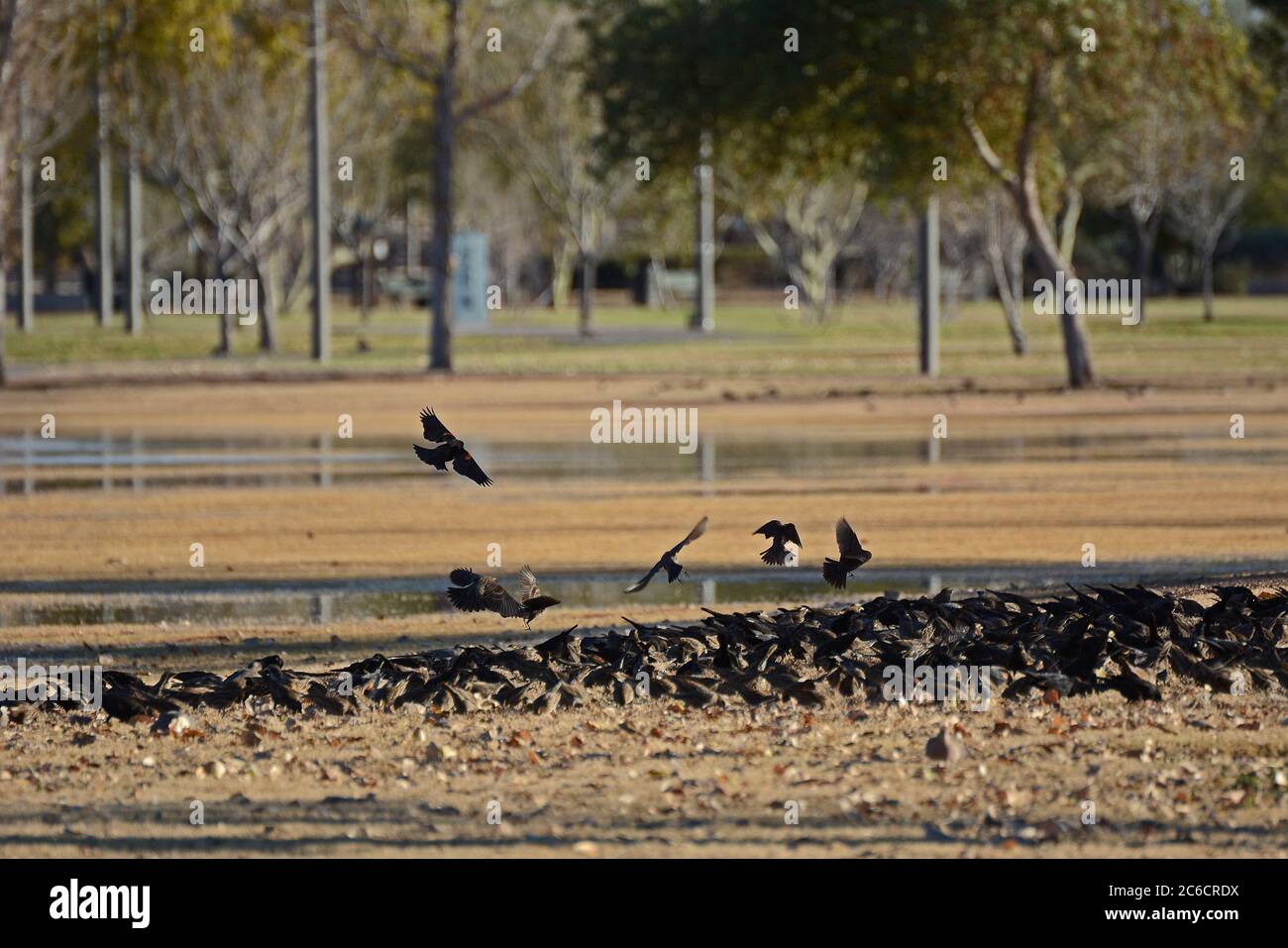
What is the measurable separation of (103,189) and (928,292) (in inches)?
1253

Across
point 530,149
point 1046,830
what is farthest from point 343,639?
point 530,149

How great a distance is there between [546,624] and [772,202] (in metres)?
50.9

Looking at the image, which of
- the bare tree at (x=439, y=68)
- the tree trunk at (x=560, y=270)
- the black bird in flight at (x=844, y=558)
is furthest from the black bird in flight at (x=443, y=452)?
the tree trunk at (x=560, y=270)

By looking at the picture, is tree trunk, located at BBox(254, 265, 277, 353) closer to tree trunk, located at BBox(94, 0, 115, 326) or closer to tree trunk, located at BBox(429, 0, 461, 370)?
tree trunk, located at BBox(94, 0, 115, 326)

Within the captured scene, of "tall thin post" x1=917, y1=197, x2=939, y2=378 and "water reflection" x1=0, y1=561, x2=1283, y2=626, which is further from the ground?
"tall thin post" x1=917, y1=197, x2=939, y2=378

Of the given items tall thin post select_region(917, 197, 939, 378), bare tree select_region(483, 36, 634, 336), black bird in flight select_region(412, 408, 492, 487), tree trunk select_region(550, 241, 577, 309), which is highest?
bare tree select_region(483, 36, 634, 336)

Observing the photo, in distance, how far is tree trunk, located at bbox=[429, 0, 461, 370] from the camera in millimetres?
38375

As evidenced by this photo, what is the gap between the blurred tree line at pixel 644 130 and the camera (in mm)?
30828

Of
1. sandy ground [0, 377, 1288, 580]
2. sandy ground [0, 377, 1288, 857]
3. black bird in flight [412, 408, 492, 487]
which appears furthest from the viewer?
sandy ground [0, 377, 1288, 580]

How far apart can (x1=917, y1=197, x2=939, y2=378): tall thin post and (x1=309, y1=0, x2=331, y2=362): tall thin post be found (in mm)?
11131

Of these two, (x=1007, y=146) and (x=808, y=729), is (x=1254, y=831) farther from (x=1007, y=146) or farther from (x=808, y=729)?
(x=1007, y=146)

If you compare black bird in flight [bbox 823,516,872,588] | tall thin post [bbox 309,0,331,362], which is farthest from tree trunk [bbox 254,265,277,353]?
black bird in flight [bbox 823,516,872,588]

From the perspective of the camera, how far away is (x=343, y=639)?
1110cm

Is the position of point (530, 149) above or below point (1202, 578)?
above
